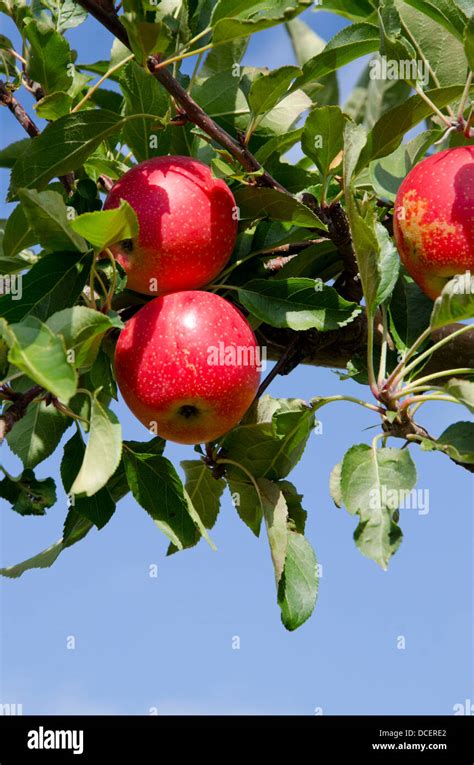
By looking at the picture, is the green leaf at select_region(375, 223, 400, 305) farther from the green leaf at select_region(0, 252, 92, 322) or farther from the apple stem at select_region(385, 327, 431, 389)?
the green leaf at select_region(0, 252, 92, 322)

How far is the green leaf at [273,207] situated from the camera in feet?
4.72

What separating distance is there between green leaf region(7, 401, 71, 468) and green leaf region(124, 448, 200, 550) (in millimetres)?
258

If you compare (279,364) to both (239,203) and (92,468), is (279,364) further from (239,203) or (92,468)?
(92,468)

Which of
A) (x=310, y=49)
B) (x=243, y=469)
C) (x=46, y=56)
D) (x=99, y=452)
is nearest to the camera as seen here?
(x=99, y=452)

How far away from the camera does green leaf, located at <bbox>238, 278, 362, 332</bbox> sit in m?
1.47

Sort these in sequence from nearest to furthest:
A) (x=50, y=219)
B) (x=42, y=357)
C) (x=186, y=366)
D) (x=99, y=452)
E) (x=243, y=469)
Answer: (x=42, y=357)
(x=99, y=452)
(x=50, y=219)
(x=186, y=366)
(x=243, y=469)

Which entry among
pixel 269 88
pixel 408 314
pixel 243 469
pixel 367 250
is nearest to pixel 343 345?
pixel 408 314

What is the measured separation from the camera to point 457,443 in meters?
1.33

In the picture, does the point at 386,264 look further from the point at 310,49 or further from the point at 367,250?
the point at 310,49

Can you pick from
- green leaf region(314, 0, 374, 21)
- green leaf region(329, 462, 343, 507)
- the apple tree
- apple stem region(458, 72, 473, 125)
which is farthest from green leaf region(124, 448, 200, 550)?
green leaf region(314, 0, 374, 21)

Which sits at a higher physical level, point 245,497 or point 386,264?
point 386,264

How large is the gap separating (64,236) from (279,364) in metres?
0.48

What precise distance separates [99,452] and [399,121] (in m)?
0.67

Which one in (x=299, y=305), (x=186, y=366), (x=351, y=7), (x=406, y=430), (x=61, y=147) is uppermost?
(x=351, y=7)
